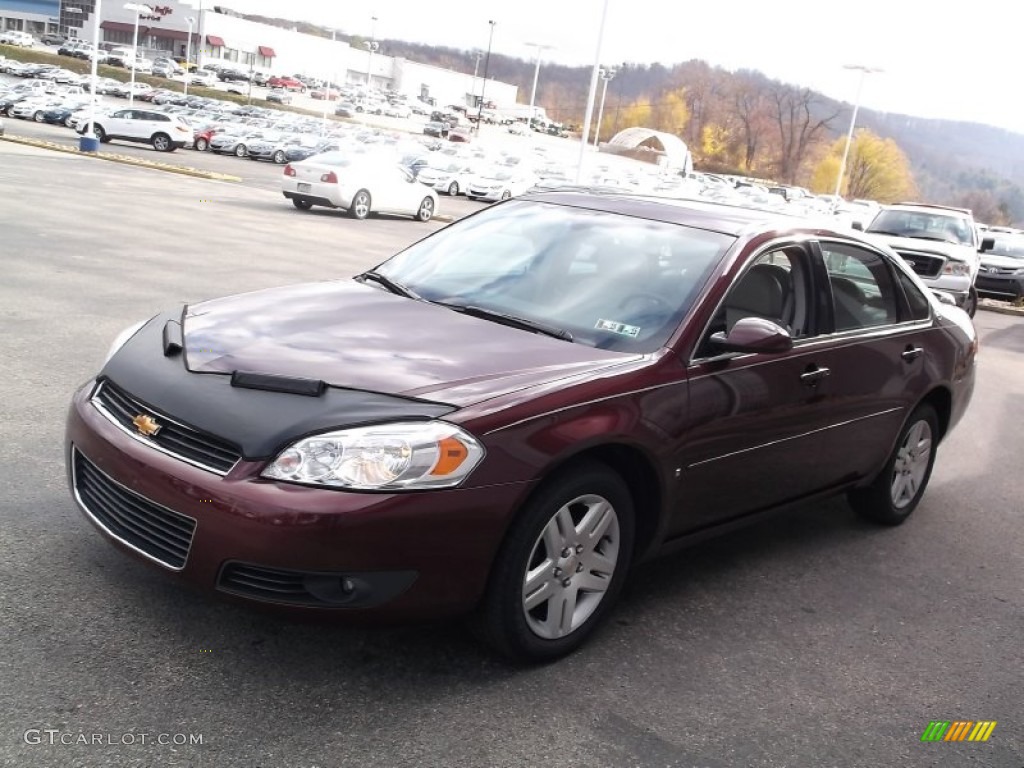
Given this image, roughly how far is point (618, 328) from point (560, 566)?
103 centimetres

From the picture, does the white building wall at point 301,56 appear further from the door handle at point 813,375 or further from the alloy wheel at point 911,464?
the door handle at point 813,375

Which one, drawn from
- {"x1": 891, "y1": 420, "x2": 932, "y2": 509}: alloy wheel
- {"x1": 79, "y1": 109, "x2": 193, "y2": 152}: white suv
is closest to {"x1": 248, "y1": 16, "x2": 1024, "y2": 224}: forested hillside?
{"x1": 79, "y1": 109, "x2": 193, "y2": 152}: white suv

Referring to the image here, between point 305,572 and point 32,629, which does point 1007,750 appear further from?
point 32,629

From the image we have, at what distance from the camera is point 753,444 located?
432 cm

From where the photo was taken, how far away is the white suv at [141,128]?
3919 cm

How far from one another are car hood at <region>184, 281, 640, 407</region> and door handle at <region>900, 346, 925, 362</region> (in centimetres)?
222

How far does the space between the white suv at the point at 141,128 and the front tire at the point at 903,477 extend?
38274mm

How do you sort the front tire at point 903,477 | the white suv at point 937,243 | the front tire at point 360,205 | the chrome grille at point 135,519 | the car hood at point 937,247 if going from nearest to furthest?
the chrome grille at point 135,519, the front tire at point 903,477, the white suv at point 937,243, the car hood at point 937,247, the front tire at point 360,205

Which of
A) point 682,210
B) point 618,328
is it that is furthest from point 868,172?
point 618,328

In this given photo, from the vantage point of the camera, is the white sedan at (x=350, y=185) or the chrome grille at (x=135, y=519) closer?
the chrome grille at (x=135, y=519)

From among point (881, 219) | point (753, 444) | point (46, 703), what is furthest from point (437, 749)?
point (881, 219)

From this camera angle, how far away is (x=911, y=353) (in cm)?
547

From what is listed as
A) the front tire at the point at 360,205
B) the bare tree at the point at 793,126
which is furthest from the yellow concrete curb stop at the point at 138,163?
the bare tree at the point at 793,126

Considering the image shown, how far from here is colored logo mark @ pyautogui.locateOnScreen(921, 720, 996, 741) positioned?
355cm
